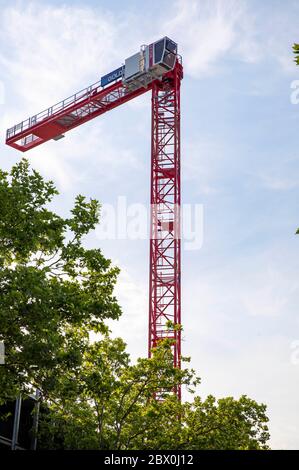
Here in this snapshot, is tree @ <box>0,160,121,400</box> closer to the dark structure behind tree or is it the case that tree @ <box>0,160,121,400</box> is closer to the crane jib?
the dark structure behind tree

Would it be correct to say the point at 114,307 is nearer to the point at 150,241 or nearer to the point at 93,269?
the point at 93,269

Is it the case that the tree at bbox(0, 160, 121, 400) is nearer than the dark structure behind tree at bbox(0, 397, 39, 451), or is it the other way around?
the tree at bbox(0, 160, 121, 400)

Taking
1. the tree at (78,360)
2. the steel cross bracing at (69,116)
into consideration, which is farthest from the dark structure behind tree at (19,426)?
the steel cross bracing at (69,116)

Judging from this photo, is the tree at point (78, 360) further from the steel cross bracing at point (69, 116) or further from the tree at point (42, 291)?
the steel cross bracing at point (69, 116)

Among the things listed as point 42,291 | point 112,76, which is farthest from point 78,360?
point 112,76

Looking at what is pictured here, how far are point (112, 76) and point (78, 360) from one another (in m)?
39.9

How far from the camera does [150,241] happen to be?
55.5 meters

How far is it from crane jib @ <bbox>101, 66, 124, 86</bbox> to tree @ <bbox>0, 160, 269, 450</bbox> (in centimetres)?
3253

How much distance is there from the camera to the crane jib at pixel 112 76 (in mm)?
57938

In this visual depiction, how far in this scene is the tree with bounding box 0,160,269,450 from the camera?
2200 centimetres

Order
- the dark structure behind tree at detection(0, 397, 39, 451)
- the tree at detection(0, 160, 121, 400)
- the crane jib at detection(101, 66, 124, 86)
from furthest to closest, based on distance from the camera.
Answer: the crane jib at detection(101, 66, 124, 86) → the dark structure behind tree at detection(0, 397, 39, 451) → the tree at detection(0, 160, 121, 400)

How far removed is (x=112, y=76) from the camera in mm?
58438

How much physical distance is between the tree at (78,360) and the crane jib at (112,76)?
32.5 meters

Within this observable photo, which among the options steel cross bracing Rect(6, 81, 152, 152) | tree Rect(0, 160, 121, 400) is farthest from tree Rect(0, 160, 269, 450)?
steel cross bracing Rect(6, 81, 152, 152)
